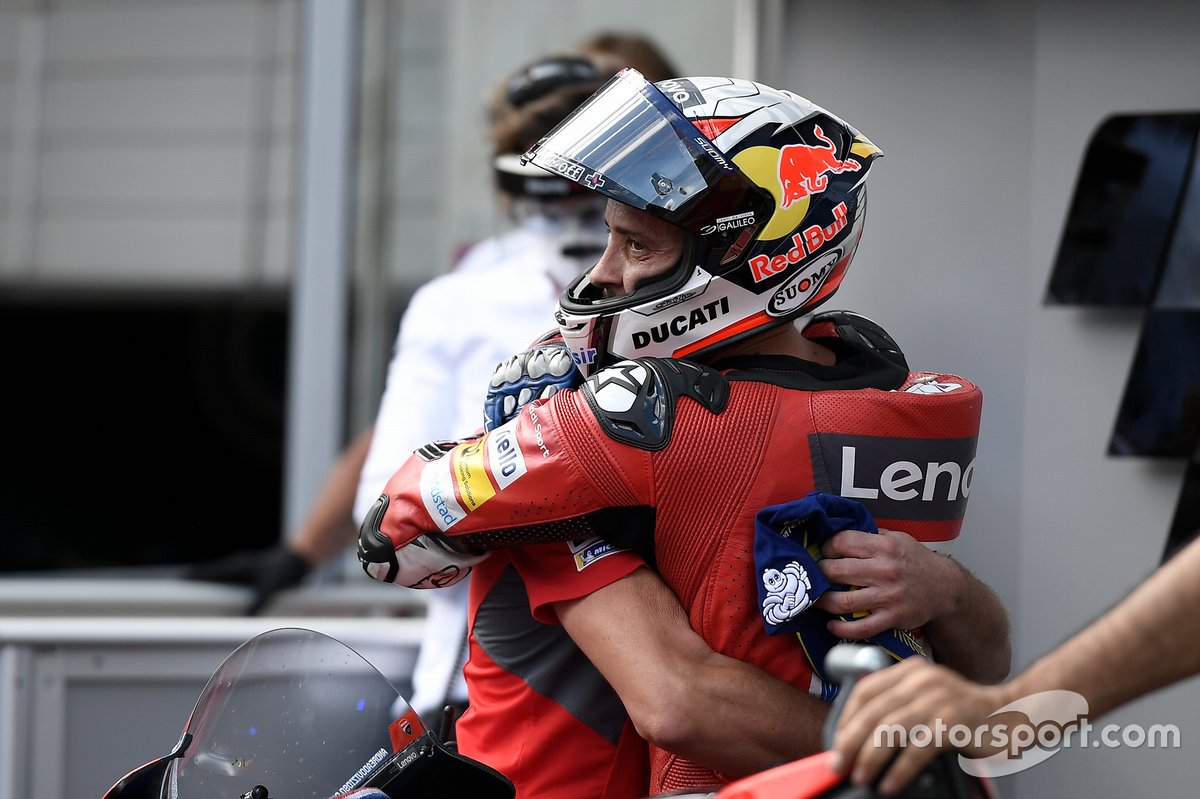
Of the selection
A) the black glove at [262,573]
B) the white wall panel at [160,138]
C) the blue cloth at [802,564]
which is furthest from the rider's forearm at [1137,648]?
the white wall panel at [160,138]

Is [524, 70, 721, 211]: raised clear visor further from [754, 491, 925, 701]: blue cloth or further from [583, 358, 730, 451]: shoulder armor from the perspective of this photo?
[754, 491, 925, 701]: blue cloth

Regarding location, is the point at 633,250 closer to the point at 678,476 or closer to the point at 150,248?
the point at 678,476

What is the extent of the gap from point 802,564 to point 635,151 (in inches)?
24.7

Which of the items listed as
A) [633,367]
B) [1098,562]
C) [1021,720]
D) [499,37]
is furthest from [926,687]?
[499,37]

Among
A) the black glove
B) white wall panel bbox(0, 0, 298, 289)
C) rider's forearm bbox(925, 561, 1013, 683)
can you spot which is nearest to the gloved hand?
rider's forearm bbox(925, 561, 1013, 683)

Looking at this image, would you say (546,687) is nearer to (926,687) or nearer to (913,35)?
(926,687)

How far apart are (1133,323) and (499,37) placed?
3.78 meters

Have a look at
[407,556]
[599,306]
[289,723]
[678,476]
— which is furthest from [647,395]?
[289,723]

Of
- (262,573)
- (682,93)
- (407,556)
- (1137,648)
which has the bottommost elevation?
(262,573)

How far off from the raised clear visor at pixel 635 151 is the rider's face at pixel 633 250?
9 centimetres

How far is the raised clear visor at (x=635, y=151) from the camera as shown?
1830mm

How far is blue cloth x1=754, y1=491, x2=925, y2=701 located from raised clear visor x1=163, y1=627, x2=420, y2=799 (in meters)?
0.51

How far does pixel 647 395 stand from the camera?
1675mm

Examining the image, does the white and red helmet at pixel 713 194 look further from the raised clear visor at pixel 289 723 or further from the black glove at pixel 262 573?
the black glove at pixel 262 573
